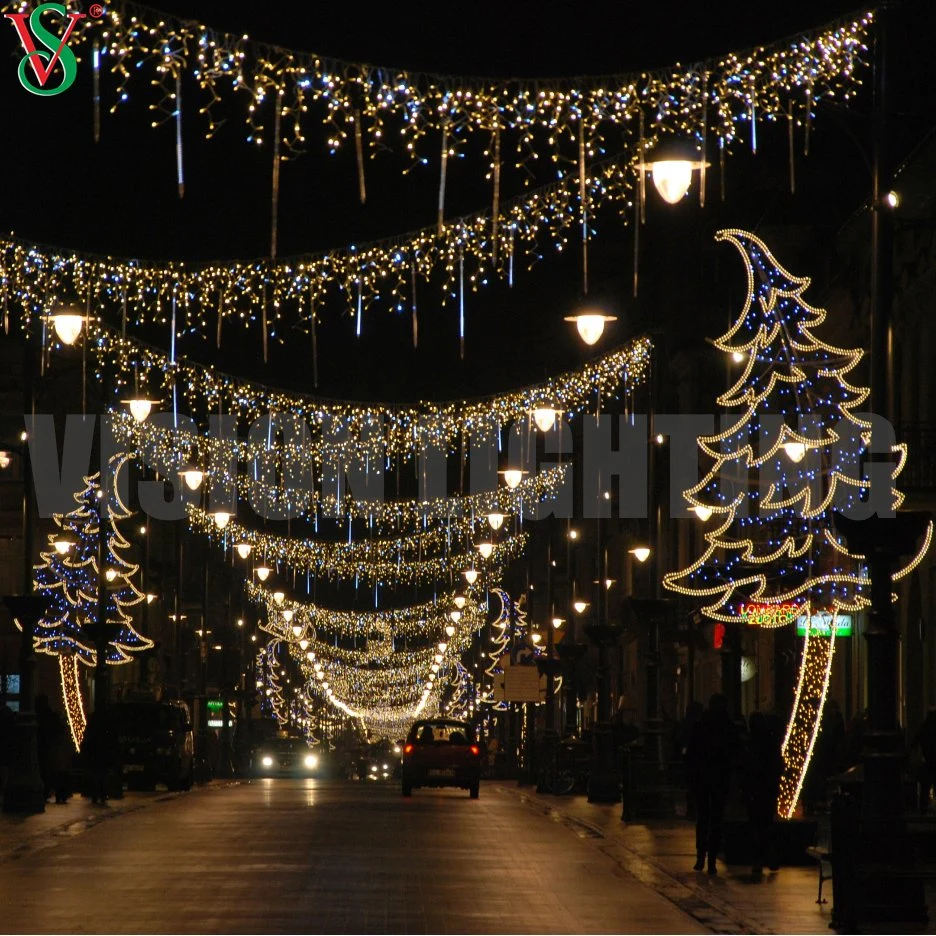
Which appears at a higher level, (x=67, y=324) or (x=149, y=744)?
(x=67, y=324)

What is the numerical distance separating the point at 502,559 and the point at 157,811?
2383 inches

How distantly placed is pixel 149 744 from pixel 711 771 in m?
27.5

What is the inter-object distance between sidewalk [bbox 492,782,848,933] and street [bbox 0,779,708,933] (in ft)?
1.06

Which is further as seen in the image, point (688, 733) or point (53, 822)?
point (688, 733)

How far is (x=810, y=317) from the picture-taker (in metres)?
43.0

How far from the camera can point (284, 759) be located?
251ft

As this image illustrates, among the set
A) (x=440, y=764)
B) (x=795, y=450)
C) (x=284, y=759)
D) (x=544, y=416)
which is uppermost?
(x=544, y=416)

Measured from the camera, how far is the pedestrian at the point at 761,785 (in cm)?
2091

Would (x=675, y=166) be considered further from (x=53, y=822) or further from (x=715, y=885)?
(x=53, y=822)

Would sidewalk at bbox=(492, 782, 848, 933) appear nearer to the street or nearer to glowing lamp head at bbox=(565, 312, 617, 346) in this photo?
the street

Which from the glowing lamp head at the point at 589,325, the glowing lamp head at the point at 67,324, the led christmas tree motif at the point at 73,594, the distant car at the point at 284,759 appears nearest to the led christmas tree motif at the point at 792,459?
the glowing lamp head at the point at 589,325

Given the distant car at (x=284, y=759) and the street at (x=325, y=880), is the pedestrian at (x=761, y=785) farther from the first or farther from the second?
the distant car at (x=284, y=759)

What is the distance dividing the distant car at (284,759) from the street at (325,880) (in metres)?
44.7

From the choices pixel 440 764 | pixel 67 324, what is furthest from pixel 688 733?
pixel 440 764
